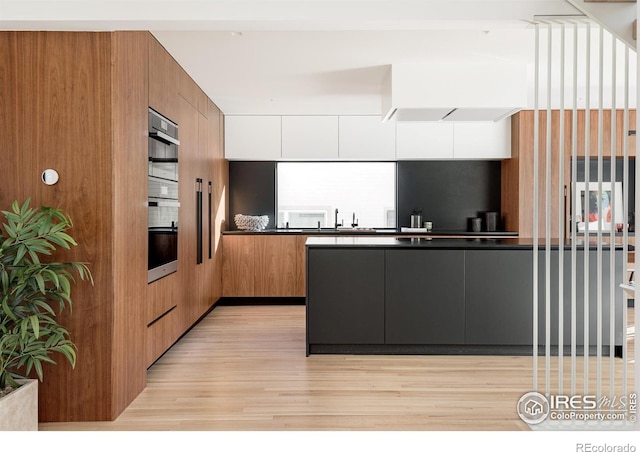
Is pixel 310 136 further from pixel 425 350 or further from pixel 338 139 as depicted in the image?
pixel 425 350

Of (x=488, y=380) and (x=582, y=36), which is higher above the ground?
(x=582, y=36)

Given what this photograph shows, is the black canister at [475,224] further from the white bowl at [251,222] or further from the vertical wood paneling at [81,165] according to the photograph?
the vertical wood paneling at [81,165]

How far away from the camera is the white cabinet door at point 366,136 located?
6.83 meters

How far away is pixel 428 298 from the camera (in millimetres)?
4293

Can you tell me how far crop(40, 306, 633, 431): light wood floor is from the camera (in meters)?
2.92

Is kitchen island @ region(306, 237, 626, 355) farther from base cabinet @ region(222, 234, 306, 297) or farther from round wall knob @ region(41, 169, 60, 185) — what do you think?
base cabinet @ region(222, 234, 306, 297)

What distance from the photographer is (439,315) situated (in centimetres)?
429

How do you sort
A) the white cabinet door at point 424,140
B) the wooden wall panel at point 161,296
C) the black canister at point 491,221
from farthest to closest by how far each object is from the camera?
1. the black canister at point 491,221
2. the white cabinet door at point 424,140
3. the wooden wall panel at point 161,296

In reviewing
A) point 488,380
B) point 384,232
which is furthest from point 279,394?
point 384,232

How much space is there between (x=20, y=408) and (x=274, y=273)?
14.1 feet

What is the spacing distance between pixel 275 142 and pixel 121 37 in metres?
3.94
